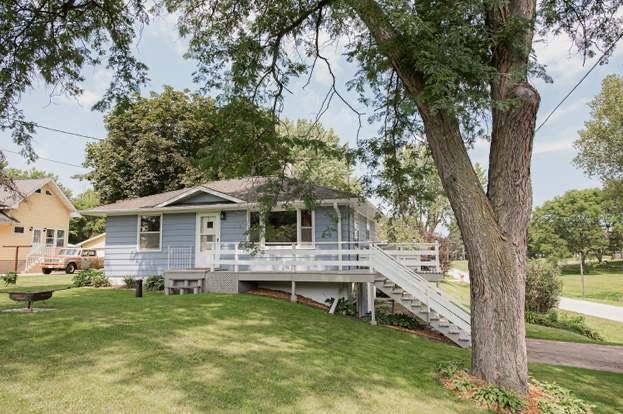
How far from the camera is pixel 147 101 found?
24.2 m

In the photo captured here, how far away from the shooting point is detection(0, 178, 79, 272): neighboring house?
2192 cm

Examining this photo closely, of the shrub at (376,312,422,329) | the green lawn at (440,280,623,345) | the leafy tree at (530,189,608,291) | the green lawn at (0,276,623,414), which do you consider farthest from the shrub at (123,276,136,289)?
the leafy tree at (530,189,608,291)

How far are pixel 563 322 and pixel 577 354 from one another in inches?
247

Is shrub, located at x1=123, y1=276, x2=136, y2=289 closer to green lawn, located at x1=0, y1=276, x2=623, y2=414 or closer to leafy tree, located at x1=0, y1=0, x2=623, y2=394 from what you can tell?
green lawn, located at x1=0, y1=276, x2=623, y2=414

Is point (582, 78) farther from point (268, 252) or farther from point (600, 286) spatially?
point (600, 286)

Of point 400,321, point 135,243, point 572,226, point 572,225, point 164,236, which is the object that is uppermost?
point 572,225

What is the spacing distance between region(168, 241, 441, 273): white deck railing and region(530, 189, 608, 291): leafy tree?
32.2 meters

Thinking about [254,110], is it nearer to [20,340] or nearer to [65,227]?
[20,340]

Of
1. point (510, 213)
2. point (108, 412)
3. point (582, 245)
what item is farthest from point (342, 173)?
point (582, 245)

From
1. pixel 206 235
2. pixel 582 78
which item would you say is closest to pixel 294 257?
pixel 206 235

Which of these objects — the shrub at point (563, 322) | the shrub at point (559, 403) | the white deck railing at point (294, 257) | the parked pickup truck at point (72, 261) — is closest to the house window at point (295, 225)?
the white deck railing at point (294, 257)

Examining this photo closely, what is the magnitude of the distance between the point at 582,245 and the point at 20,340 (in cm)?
4485

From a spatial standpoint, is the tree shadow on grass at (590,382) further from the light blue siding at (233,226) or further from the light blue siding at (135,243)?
the light blue siding at (135,243)

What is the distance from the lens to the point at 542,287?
16047 millimetres
